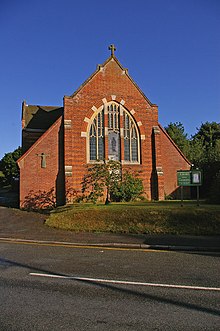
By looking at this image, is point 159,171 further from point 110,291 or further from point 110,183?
Result: point 110,291

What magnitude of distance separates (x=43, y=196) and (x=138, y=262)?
16226 mm

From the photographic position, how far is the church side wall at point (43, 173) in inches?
909

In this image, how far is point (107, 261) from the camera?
28.3 ft

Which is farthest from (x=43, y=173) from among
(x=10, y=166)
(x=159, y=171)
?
(x=10, y=166)

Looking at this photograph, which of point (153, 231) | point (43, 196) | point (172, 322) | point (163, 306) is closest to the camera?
point (172, 322)

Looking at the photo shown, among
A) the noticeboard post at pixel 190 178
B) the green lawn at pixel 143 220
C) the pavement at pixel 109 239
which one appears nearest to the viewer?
the pavement at pixel 109 239

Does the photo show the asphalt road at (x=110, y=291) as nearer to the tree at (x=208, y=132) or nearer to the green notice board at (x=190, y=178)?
the green notice board at (x=190, y=178)

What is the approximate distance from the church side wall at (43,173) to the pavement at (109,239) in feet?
23.9

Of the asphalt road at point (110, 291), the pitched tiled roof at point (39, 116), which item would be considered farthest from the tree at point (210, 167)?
the pitched tiled roof at point (39, 116)

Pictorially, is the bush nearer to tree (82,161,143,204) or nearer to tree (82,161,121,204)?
Answer: tree (82,161,143,204)

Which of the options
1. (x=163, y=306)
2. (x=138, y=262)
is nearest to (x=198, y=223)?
(x=138, y=262)

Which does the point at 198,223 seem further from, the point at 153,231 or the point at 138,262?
the point at 138,262

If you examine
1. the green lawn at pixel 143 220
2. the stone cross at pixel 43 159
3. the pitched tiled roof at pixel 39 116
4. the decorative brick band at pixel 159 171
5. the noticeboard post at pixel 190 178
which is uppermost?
the pitched tiled roof at pixel 39 116

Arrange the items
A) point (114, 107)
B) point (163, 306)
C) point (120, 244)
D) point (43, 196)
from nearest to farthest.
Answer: point (163, 306) → point (120, 244) → point (43, 196) → point (114, 107)
